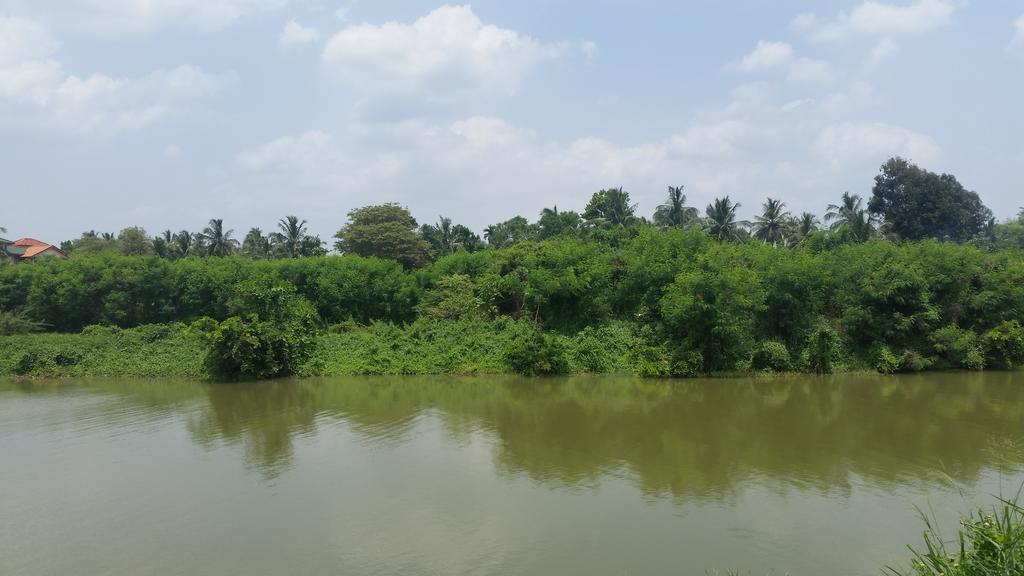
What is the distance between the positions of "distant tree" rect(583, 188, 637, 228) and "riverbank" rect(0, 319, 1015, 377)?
1290cm

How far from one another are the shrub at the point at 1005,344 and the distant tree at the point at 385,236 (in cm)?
3108

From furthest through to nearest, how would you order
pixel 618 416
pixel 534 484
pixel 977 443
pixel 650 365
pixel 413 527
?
pixel 650 365 < pixel 618 416 < pixel 977 443 < pixel 534 484 < pixel 413 527

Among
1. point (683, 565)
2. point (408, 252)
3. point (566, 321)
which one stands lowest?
point (683, 565)

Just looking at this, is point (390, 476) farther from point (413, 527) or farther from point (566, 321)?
point (566, 321)

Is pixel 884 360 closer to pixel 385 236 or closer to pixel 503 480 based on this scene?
pixel 503 480

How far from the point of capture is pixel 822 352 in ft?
78.5

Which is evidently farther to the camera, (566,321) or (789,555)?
(566,321)

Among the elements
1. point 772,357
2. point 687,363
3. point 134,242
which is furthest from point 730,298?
point 134,242

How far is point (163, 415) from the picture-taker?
734 inches

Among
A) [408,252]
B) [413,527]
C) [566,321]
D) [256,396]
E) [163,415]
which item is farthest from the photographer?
[408,252]

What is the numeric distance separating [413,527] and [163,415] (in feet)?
41.4

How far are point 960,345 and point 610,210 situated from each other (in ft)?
68.4

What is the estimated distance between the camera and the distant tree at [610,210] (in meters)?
39.5

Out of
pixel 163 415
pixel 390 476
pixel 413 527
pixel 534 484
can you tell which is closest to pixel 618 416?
pixel 534 484
